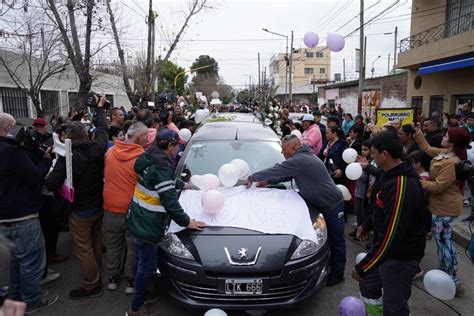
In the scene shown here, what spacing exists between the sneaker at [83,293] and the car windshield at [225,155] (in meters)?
1.48

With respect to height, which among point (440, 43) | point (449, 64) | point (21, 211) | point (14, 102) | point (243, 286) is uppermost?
point (440, 43)

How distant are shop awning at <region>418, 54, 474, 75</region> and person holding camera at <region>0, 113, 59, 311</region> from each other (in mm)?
12762

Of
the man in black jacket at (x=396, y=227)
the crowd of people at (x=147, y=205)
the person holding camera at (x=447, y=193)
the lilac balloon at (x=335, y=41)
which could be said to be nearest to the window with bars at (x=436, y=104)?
the lilac balloon at (x=335, y=41)

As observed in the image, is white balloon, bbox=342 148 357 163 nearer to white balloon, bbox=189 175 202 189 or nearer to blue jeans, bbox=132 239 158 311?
white balloon, bbox=189 175 202 189

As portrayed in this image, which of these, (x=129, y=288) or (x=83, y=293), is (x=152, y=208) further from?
(x=83, y=293)

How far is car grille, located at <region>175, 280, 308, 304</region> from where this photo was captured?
3082 mm

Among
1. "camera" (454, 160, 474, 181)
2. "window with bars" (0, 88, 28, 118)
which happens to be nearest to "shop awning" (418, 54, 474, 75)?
"camera" (454, 160, 474, 181)

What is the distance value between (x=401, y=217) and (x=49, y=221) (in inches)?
156

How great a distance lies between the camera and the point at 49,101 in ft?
56.1

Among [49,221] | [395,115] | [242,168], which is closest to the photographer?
[242,168]

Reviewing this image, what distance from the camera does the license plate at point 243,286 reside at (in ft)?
9.99

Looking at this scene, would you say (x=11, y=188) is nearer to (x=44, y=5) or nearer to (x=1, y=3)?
(x=1, y=3)

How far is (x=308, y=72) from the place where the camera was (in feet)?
281

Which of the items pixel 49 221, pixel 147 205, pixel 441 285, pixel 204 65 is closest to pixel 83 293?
pixel 49 221
